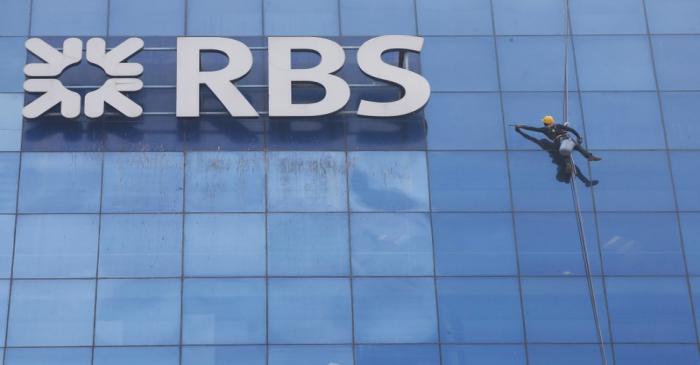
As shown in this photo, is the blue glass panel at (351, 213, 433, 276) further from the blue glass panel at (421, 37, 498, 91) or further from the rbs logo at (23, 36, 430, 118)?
the blue glass panel at (421, 37, 498, 91)

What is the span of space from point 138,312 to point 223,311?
1.79 meters

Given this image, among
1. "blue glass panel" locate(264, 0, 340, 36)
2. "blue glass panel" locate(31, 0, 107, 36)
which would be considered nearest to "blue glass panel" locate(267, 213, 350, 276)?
"blue glass panel" locate(264, 0, 340, 36)

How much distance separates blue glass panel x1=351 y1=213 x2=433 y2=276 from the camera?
21219 millimetres

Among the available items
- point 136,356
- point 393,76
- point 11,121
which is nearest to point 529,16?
point 393,76

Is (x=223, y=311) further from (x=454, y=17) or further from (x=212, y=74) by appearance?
(x=454, y=17)

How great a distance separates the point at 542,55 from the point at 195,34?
8.21 m

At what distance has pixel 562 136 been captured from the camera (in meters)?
22.1

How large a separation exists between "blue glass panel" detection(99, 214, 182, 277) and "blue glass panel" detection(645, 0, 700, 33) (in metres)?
12.3

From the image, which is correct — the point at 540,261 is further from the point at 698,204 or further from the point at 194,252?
the point at 194,252

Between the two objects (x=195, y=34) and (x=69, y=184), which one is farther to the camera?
(x=195, y=34)

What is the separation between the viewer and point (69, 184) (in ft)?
71.1

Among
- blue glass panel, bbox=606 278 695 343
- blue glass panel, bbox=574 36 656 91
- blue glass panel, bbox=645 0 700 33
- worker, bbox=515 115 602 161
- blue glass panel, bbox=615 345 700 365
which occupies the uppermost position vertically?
blue glass panel, bbox=645 0 700 33

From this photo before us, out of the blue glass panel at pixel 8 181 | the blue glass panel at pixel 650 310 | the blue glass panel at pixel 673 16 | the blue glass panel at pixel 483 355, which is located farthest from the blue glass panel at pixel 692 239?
the blue glass panel at pixel 8 181

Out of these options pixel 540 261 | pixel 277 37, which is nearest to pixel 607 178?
pixel 540 261
